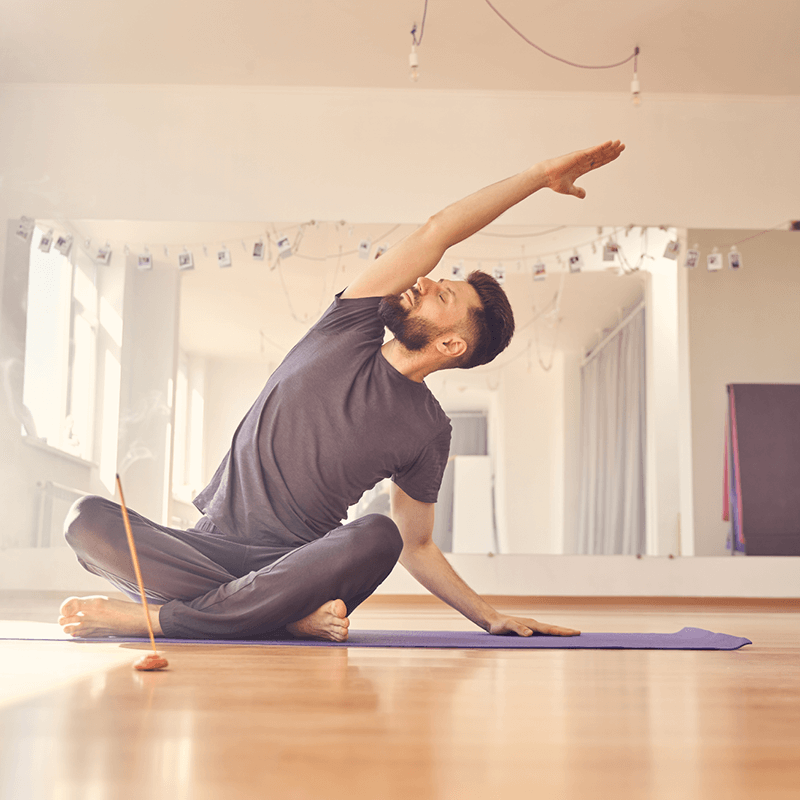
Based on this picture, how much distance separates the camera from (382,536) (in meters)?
1.64

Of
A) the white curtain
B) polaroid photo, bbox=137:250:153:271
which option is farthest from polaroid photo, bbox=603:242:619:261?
polaroid photo, bbox=137:250:153:271

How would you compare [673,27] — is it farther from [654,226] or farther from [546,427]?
[546,427]

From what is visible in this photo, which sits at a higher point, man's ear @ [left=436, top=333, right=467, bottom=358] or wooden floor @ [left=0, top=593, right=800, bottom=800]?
man's ear @ [left=436, top=333, right=467, bottom=358]

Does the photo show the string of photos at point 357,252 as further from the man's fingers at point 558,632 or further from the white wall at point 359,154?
the man's fingers at point 558,632

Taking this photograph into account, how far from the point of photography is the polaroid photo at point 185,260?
4.37m

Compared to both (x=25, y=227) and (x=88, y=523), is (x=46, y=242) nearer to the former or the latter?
(x=25, y=227)

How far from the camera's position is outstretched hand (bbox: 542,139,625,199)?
1.75 metres

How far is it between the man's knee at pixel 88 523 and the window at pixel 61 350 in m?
2.69

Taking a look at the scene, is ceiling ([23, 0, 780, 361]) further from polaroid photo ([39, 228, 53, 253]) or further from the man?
the man

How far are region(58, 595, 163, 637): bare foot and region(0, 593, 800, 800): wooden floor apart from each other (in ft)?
0.79

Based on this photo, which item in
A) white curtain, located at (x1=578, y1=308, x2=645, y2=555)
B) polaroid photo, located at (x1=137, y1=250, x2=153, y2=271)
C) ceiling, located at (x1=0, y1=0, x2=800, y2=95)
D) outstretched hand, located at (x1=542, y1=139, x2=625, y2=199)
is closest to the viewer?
outstretched hand, located at (x1=542, y1=139, x2=625, y2=199)

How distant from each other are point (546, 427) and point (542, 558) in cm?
69

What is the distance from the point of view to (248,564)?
1.73 meters

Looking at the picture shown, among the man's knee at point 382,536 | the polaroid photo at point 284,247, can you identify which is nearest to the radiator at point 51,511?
the polaroid photo at point 284,247
